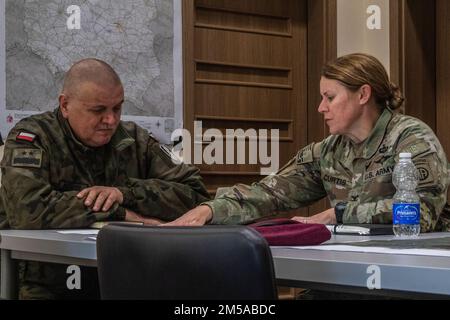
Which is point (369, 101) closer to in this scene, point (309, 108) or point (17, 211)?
point (17, 211)

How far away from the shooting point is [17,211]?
2639 millimetres

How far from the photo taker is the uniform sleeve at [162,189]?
286cm

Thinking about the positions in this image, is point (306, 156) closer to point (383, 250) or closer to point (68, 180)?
point (68, 180)

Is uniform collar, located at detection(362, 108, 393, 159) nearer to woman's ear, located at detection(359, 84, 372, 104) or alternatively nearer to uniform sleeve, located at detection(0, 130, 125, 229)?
woman's ear, located at detection(359, 84, 372, 104)

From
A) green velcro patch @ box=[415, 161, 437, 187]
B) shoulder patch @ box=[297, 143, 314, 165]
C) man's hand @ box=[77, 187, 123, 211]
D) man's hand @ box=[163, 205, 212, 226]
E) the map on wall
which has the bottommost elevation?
man's hand @ box=[163, 205, 212, 226]

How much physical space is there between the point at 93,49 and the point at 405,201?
1.97 metres

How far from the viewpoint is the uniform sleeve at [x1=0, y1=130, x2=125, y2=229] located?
2.63 metres

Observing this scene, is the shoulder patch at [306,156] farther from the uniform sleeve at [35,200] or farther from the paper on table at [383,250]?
the paper on table at [383,250]

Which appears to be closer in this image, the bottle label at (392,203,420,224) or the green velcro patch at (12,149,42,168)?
the bottle label at (392,203,420,224)

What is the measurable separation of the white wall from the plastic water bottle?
210 centimetres

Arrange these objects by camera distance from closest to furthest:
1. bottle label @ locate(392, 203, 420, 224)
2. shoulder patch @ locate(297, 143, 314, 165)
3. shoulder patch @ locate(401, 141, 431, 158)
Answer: bottle label @ locate(392, 203, 420, 224), shoulder patch @ locate(401, 141, 431, 158), shoulder patch @ locate(297, 143, 314, 165)

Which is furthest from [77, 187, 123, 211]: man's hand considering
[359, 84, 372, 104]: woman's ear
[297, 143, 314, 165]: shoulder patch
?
[359, 84, 372, 104]: woman's ear
